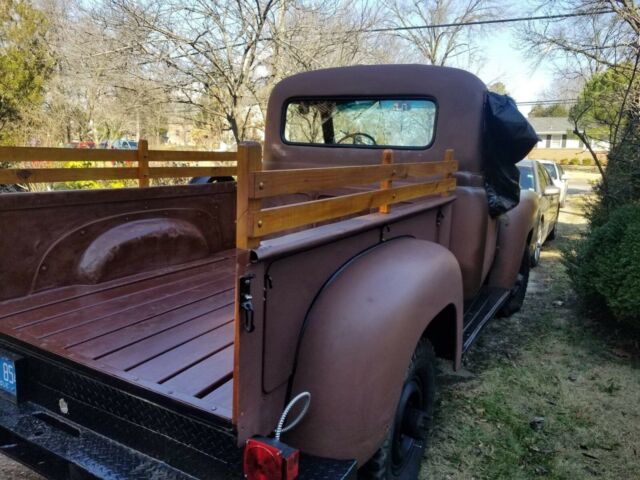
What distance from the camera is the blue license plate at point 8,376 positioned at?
1.92 m

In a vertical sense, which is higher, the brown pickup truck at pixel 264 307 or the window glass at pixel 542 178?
the window glass at pixel 542 178

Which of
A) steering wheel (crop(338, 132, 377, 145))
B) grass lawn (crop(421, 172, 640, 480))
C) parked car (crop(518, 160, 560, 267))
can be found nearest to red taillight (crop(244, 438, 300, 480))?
grass lawn (crop(421, 172, 640, 480))

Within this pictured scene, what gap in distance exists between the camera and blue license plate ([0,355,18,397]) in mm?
1915

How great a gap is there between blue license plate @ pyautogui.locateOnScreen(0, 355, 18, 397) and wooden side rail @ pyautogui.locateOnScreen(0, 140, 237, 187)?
1.09 meters

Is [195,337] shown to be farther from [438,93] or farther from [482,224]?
[438,93]

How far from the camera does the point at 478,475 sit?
252 centimetres

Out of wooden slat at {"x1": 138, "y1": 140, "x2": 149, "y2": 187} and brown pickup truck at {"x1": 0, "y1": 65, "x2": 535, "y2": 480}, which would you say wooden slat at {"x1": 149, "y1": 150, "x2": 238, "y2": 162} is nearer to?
wooden slat at {"x1": 138, "y1": 140, "x2": 149, "y2": 187}

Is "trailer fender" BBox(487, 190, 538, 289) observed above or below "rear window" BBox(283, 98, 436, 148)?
below

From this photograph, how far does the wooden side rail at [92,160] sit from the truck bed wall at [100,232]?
0.34 metres

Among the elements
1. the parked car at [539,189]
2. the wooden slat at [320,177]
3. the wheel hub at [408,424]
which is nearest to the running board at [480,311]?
the wheel hub at [408,424]

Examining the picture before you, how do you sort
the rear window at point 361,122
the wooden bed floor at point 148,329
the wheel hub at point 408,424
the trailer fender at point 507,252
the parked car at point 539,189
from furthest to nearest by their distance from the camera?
the parked car at point 539,189
the trailer fender at point 507,252
the rear window at point 361,122
the wheel hub at point 408,424
the wooden bed floor at point 148,329

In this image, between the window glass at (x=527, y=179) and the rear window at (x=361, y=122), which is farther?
the window glass at (x=527, y=179)

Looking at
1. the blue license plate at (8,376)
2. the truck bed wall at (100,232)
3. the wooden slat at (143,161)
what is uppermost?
the wooden slat at (143,161)

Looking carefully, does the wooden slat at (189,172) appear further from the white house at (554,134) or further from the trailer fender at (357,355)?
the white house at (554,134)
